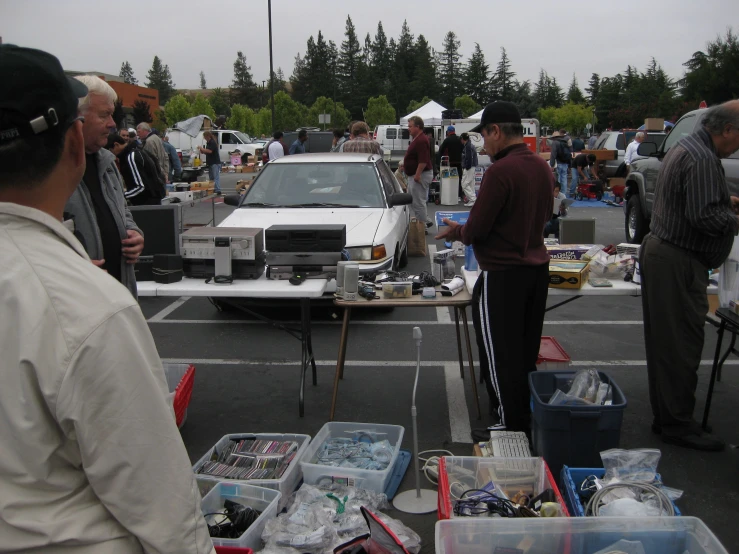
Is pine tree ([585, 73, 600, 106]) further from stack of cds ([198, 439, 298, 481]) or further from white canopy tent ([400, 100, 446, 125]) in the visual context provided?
stack of cds ([198, 439, 298, 481])

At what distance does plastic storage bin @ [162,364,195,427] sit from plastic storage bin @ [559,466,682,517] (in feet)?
7.39

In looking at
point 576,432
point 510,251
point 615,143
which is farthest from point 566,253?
point 615,143

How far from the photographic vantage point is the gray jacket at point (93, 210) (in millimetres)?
3121

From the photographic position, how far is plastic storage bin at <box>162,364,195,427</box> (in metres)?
4.19

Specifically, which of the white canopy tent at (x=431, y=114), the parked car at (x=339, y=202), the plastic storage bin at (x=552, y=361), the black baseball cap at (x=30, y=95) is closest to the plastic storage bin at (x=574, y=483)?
the plastic storage bin at (x=552, y=361)

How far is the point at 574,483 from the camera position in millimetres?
3367

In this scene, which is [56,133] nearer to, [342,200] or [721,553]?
[721,553]

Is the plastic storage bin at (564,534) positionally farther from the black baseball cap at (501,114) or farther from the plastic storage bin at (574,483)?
the black baseball cap at (501,114)

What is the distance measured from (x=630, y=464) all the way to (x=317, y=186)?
518 centimetres

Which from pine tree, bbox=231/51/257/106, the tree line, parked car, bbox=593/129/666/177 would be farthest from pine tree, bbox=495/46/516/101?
parked car, bbox=593/129/666/177

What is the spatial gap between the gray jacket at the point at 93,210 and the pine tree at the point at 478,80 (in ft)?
311

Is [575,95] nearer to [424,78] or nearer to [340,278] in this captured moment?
[424,78]

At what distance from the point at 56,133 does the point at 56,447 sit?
0.53 m

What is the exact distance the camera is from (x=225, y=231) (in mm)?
4930
